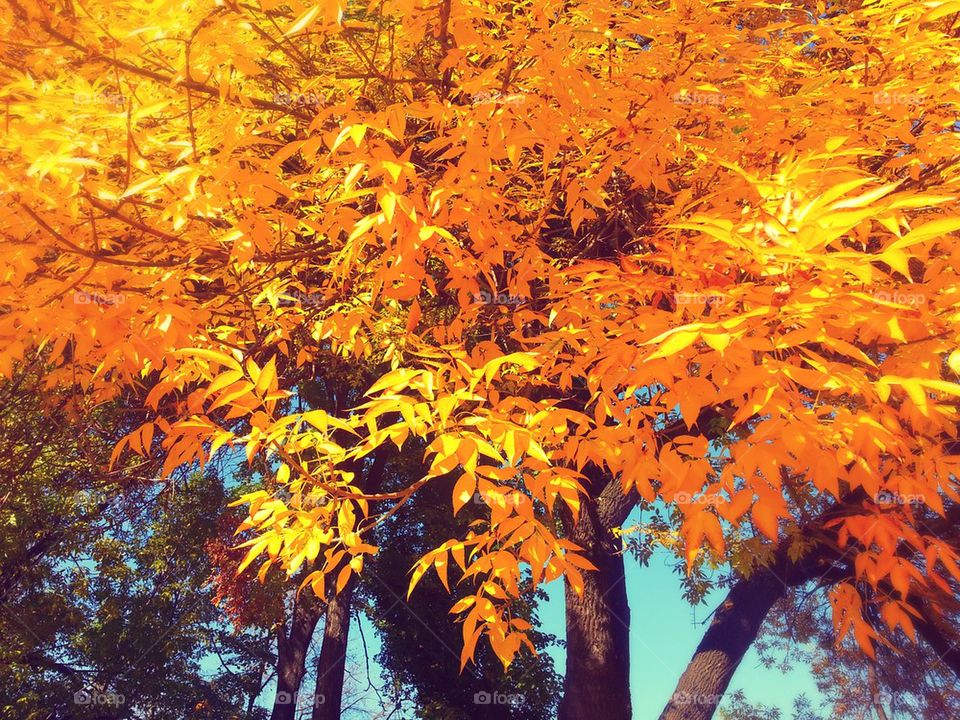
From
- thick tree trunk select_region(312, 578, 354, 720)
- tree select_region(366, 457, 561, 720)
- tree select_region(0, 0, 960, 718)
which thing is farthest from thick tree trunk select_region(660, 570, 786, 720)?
tree select_region(366, 457, 561, 720)

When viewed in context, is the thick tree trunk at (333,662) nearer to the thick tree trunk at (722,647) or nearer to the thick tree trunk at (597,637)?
the thick tree trunk at (597,637)

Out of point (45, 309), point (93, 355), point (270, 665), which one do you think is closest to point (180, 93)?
point (45, 309)

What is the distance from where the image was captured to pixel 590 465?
5.41 meters

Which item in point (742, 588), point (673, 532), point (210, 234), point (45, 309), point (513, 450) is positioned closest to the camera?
point (513, 450)

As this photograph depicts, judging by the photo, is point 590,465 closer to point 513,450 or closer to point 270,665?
point 513,450

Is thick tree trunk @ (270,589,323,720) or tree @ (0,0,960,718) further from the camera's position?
thick tree trunk @ (270,589,323,720)

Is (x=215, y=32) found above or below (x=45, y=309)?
above

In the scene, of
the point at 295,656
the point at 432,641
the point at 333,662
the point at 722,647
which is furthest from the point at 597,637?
the point at 432,641

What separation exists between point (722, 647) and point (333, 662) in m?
4.48

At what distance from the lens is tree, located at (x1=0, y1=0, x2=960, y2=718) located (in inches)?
75.0

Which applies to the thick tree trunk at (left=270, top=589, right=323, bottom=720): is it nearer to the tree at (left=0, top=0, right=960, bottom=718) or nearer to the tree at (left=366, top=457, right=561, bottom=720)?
the tree at (left=366, top=457, right=561, bottom=720)

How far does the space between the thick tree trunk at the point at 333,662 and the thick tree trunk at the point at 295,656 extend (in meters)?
0.33

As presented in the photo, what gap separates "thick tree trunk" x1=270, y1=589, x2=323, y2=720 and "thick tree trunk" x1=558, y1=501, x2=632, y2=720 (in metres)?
4.61

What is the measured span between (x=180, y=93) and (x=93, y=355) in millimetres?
1266
